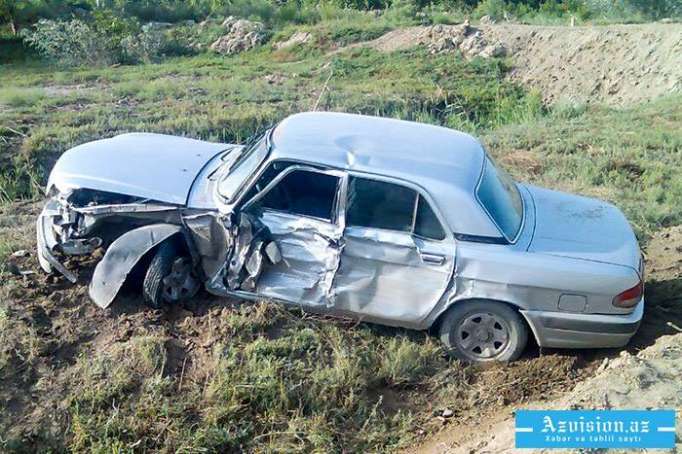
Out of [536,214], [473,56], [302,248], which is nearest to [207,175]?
[302,248]

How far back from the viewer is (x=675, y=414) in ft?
13.8

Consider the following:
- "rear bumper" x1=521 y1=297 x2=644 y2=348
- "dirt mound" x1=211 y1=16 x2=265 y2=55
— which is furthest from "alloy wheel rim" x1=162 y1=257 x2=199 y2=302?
"dirt mound" x1=211 y1=16 x2=265 y2=55

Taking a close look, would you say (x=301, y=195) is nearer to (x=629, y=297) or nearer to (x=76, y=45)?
(x=629, y=297)

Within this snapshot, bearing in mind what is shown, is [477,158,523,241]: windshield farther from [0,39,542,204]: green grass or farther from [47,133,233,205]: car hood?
[0,39,542,204]: green grass

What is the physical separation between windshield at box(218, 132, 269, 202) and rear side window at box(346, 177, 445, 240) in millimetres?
812

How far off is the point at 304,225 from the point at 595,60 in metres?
14.7

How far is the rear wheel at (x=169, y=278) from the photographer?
551 centimetres

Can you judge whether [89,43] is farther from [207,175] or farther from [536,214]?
[536,214]

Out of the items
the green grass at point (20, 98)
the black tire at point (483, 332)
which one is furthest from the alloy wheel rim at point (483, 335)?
the green grass at point (20, 98)

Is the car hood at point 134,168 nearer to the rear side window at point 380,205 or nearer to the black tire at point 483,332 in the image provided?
the rear side window at point 380,205

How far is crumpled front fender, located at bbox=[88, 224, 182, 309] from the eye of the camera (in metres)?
5.50

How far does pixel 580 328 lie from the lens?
539 centimetres

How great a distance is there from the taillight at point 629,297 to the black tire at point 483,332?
0.70 m

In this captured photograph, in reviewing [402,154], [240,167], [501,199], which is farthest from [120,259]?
[501,199]
